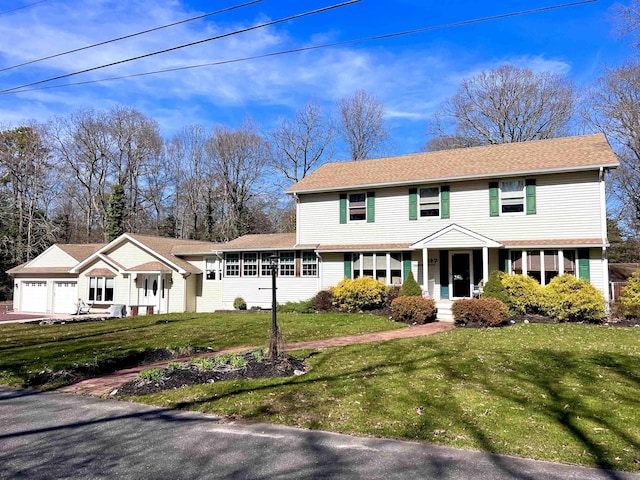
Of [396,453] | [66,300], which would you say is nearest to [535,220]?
[396,453]

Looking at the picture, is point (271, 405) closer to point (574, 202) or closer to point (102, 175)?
point (574, 202)

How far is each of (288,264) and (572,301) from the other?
39.9 feet

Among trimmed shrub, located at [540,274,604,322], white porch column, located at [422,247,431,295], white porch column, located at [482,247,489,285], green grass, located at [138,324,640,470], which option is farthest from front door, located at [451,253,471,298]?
green grass, located at [138,324,640,470]

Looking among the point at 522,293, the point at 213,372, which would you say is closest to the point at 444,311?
the point at 522,293

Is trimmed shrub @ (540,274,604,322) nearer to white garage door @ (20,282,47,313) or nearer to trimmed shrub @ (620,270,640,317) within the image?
trimmed shrub @ (620,270,640,317)

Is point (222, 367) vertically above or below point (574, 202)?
below

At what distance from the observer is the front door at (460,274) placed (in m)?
18.0

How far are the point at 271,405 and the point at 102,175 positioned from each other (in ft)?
131

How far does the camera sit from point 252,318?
17.2m

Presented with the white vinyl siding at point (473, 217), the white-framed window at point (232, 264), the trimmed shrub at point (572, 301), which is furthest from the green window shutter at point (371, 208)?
the trimmed shrub at point (572, 301)

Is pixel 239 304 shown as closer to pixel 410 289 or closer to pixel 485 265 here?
pixel 410 289

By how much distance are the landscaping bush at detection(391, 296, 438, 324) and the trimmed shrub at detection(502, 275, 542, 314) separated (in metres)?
2.62

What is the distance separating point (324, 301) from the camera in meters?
18.6

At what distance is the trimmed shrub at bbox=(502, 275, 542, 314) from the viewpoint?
14.7 meters
